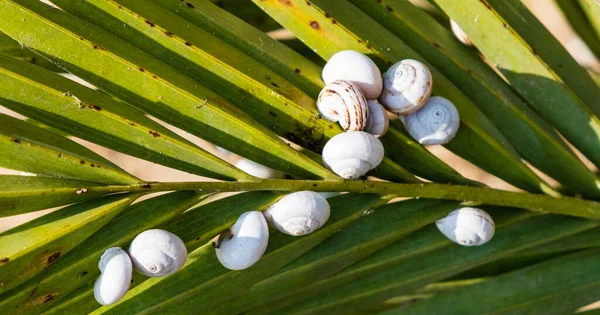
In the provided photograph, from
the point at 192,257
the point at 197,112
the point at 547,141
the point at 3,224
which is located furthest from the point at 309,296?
the point at 3,224

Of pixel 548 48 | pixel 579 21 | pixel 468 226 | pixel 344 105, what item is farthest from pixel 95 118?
pixel 579 21

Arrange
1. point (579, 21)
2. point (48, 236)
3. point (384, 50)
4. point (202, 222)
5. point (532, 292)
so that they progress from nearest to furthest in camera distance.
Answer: point (48, 236) → point (202, 222) → point (384, 50) → point (532, 292) → point (579, 21)

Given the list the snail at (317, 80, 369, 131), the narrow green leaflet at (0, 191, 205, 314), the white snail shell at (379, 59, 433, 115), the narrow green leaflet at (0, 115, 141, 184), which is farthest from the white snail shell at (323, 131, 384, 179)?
the narrow green leaflet at (0, 115, 141, 184)

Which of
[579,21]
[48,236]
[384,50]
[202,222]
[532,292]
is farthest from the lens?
[579,21]

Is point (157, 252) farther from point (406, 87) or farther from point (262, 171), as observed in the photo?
point (406, 87)

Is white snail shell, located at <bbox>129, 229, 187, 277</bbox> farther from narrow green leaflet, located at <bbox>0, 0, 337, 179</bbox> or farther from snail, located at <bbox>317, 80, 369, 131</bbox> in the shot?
snail, located at <bbox>317, 80, 369, 131</bbox>

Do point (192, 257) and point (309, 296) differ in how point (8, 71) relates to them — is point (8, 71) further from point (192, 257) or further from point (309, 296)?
point (309, 296)
